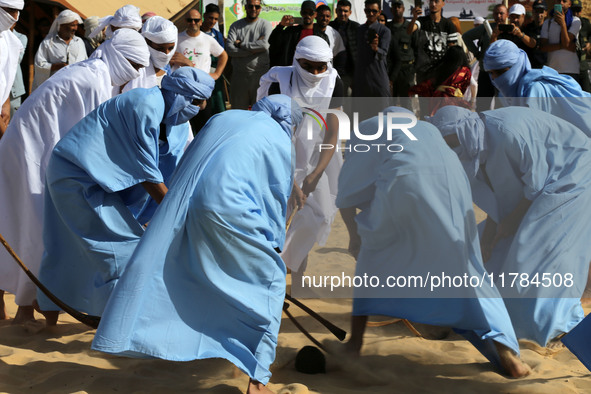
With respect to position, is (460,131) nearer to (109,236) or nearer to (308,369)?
(308,369)

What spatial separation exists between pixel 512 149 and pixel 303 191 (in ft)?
5.93

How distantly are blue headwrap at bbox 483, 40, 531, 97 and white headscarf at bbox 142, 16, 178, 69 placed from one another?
2.24 metres

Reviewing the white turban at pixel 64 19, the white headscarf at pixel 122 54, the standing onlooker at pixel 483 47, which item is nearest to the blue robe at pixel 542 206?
the white headscarf at pixel 122 54

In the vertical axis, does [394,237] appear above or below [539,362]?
above

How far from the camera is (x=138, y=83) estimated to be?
638 cm

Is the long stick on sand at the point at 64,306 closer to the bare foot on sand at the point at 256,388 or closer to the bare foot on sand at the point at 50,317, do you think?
the bare foot on sand at the point at 50,317

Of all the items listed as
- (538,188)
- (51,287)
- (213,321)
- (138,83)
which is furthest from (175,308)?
(138,83)

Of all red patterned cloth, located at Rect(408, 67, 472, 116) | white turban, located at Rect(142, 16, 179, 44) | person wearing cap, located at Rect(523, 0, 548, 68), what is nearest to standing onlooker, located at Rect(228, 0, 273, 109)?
red patterned cloth, located at Rect(408, 67, 472, 116)

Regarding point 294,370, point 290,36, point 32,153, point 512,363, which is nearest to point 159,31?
point 32,153

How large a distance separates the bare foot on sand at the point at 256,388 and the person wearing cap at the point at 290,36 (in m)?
6.67

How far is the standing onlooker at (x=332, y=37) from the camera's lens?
1018 cm

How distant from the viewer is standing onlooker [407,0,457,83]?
10780mm

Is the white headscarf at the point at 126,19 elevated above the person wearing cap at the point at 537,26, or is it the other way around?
the white headscarf at the point at 126,19

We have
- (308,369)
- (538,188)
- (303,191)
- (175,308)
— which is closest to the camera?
(175,308)
